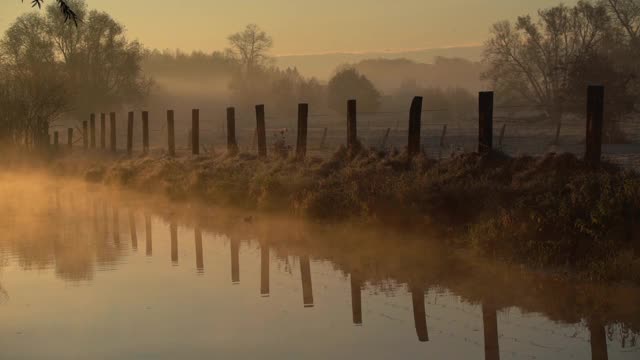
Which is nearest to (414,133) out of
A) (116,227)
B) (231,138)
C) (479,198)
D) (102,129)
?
(479,198)

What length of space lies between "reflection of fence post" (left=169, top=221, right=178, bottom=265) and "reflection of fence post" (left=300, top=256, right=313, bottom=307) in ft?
6.30

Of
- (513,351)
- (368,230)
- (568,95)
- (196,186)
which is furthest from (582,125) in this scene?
(513,351)

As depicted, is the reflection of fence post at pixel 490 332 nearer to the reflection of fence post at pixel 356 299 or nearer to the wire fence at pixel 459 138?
the reflection of fence post at pixel 356 299

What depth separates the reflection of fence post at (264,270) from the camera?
37.0 ft

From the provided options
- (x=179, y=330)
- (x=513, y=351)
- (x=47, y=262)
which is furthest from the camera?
(x=47, y=262)

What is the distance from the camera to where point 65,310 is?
33.4 ft

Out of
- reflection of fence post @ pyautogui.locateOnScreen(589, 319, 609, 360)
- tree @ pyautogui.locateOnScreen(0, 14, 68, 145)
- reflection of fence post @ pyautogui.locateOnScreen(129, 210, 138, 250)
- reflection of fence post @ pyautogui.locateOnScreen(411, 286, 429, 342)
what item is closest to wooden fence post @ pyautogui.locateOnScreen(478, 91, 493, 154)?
reflection of fence post @ pyautogui.locateOnScreen(411, 286, 429, 342)

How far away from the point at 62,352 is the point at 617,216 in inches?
272

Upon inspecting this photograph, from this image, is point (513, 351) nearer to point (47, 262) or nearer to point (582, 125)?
point (47, 262)

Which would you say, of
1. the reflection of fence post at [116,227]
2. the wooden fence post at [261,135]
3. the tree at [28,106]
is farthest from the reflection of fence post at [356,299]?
the tree at [28,106]

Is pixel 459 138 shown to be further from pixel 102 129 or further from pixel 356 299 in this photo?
pixel 356 299

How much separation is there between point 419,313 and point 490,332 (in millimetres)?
1067

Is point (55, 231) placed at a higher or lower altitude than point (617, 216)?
lower

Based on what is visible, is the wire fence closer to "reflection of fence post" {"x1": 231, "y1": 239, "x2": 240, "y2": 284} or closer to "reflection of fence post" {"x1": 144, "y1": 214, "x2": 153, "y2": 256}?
"reflection of fence post" {"x1": 231, "y1": 239, "x2": 240, "y2": 284}
